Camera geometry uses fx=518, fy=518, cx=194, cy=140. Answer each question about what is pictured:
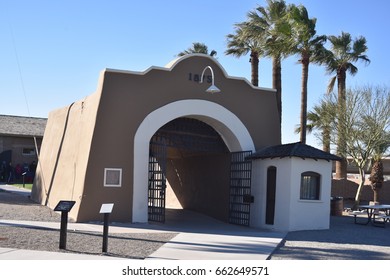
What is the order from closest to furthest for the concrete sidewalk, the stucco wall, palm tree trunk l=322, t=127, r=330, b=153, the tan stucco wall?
the concrete sidewalk < the tan stucco wall < the stucco wall < palm tree trunk l=322, t=127, r=330, b=153

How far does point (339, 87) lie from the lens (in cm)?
2811

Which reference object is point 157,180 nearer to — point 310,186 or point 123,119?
point 123,119

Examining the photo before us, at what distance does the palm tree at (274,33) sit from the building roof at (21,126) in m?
17.0

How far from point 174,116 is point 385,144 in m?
13.0

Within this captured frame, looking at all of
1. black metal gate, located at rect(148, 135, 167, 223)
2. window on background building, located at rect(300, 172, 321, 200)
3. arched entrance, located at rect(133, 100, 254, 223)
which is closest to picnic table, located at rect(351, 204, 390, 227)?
window on background building, located at rect(300, 172, 321, 200)

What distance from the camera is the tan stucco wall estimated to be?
15.4 meters

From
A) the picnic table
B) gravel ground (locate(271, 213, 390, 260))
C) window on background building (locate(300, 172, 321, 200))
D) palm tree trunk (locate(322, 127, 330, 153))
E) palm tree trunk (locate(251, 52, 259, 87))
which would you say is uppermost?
Answer: palm tree trunk (locate(251, 52, 259, 87))

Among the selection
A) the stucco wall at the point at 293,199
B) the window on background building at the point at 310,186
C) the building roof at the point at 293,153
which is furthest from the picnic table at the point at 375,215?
the building roof at the point at 293,153

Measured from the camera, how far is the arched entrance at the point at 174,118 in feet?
51.9

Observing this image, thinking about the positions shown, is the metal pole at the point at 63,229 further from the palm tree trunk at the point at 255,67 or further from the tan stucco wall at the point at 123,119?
the palm tree trunk at the point at 255,67

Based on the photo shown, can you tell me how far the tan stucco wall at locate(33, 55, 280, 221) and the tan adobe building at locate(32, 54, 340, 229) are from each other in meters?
0.03

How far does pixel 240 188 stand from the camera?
1777 centimetres

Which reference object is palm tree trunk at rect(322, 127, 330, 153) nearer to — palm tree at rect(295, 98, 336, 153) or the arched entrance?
palm tree at rect(295, 98, 336, 153)
